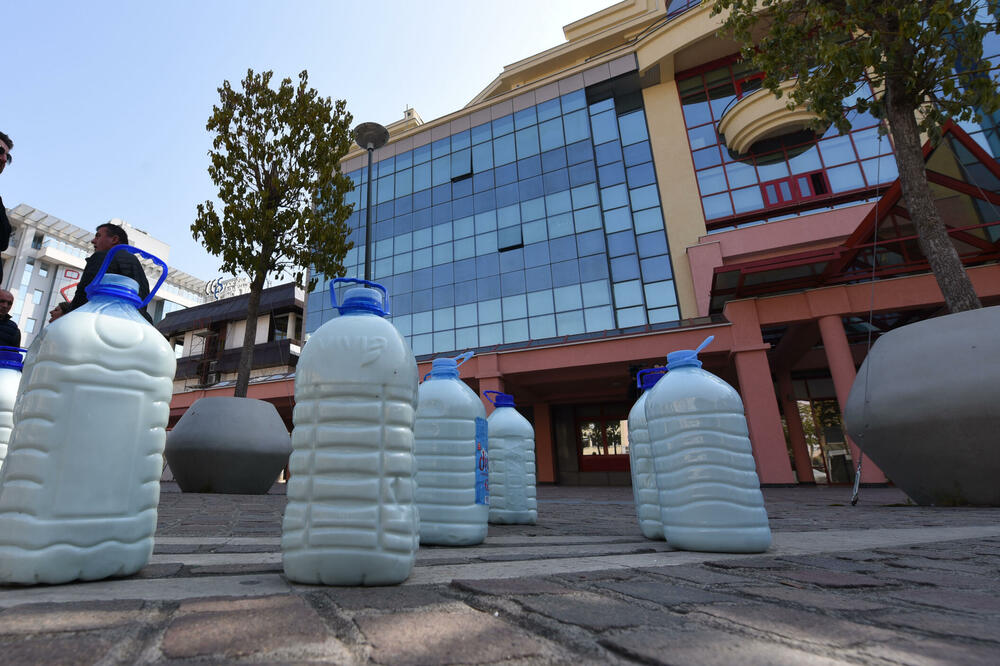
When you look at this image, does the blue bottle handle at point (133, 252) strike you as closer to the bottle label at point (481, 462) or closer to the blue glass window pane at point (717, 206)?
the bottle label at point (481, 462)

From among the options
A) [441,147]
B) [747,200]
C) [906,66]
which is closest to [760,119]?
[747,200]

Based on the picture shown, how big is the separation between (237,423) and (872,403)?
883 centimetres

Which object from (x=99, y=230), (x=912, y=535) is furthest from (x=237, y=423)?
(x=912, y=535)

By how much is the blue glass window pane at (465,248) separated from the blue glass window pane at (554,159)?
4133 mm

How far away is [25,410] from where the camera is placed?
1.66m

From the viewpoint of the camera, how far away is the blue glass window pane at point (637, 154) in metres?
17.6

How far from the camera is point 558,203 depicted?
18.1m

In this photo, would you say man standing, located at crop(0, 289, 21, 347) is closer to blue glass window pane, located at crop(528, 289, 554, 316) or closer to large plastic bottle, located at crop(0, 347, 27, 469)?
large plastic bottle, located at crop(0, 347, 27, 469)

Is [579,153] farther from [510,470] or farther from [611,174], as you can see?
[510,470]

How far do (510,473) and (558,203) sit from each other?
15119mm

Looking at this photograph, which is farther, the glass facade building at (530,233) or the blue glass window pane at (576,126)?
the blue glass window pane at (576,126)

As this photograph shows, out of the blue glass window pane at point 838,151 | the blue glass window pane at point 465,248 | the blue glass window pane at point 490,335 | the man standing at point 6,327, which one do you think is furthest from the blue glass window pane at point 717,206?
the man standing at point 6,327

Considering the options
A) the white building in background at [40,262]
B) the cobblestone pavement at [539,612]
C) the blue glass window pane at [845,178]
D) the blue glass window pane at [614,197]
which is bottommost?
the cobblestone pavement at [539,612]

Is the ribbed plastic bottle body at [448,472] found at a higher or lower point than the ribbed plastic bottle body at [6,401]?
lower
